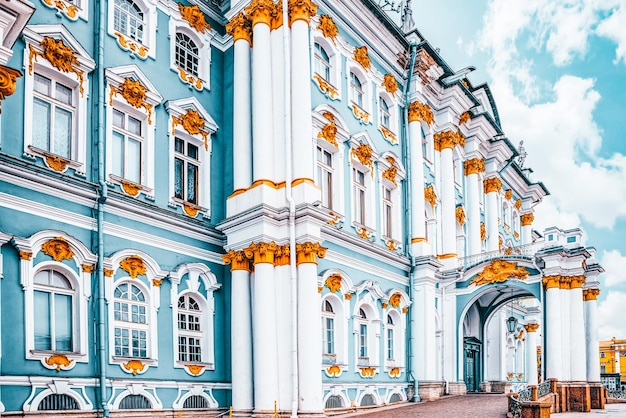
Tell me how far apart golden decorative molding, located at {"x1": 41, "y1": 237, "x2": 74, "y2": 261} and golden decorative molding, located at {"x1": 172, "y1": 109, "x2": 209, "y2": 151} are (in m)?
4.41

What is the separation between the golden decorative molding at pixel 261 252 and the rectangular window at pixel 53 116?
481 centimetres

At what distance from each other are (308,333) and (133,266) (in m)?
4.42

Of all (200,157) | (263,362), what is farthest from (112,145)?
(263,362)

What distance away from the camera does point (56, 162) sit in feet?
44.4

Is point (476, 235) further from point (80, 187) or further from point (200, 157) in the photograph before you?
point (80, 187)

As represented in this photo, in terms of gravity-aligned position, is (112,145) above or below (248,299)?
above

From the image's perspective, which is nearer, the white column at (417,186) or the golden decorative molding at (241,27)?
the golden decorative molding at (241,27)

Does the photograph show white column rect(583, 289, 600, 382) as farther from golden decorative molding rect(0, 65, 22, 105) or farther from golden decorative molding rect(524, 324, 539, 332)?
golden decorative molding rect(0, 65, 22, 105)

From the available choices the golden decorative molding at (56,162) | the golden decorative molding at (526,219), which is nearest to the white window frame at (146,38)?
the golden decorative molding at (56,162)

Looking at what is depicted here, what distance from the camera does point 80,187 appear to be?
13875 mm

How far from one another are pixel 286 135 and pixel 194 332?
5412 millimetres

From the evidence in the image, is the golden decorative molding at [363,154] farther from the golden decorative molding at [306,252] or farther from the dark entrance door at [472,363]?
the dark entrance door at [472,363]

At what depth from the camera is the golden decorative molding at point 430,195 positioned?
83.3 feet

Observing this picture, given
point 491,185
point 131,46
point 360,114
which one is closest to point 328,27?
point 360,114
